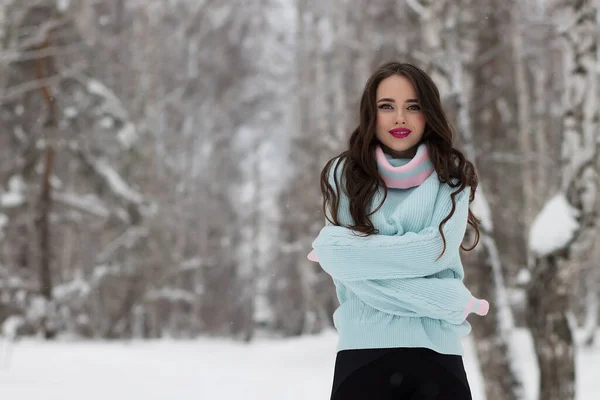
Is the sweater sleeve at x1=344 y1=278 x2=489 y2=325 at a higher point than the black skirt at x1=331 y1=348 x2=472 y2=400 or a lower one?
higher

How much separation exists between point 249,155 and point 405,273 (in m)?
20.2

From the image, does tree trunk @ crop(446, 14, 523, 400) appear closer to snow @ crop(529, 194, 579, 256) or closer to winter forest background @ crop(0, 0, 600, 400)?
winter forest background @ crop(0, 0, 600, 400)

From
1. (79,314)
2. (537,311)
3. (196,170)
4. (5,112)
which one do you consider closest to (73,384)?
(537,311)

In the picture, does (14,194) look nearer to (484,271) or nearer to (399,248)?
(484,271)

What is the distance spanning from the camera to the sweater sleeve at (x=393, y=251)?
1.83 meters

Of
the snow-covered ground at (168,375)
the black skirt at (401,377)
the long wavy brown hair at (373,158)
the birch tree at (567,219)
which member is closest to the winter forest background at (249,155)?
the birch tree at (567,219)

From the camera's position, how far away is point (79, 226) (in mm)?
18172

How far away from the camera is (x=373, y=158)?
1.97 metres

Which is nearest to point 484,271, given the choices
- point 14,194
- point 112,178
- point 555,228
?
point 555,228

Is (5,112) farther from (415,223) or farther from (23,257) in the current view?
(415,223)

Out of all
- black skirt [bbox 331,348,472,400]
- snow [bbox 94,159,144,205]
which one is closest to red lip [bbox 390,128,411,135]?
black skirt [bbox 331,348,472,400]

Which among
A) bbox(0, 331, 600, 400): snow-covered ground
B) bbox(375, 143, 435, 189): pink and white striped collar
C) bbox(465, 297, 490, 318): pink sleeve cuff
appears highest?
bbox(375, 143, 435, 189): pink and white striped collar

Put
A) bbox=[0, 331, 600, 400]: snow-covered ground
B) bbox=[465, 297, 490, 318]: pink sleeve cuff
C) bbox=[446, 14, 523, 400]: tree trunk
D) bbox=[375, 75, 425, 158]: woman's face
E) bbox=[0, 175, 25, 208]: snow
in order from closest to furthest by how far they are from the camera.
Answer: bbox=[465, 297, 490, 318]: pink sleeve cuff < bbox=[375, 75, 425, 158]: woman's face < bbox=[446, 14, 523, 400]: tree trunk < bbox=[0, 331, 600, 400]: snow-covered ground < bbox=[0, 175, 25, 208]: snow

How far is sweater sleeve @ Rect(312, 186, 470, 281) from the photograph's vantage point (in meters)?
1.83
